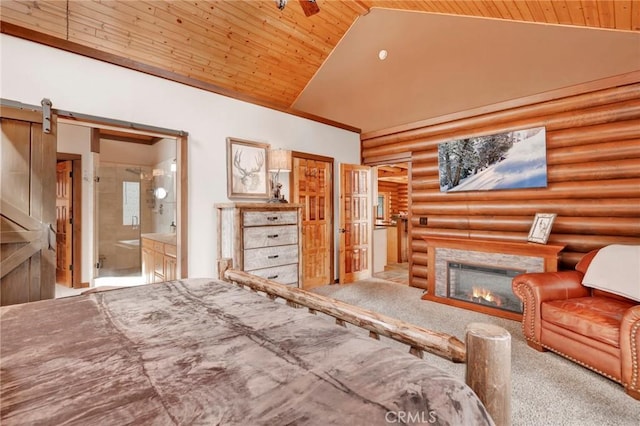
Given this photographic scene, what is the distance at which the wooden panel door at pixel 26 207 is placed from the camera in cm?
227

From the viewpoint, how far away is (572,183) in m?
3.35

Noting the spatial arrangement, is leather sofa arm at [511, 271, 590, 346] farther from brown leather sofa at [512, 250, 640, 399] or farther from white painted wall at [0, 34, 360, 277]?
white painted wall at [0, 34, 360, 277]

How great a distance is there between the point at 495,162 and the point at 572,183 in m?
0.84

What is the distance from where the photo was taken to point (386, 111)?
4816 millimetres

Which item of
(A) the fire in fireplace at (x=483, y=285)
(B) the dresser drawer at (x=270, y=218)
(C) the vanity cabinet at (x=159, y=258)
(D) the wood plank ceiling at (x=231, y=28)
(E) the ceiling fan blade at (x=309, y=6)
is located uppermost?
(D) the wood plank ceiling at (x=231, y=28)

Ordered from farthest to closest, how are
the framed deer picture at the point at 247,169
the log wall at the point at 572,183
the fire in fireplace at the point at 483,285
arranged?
the framed deer picture at the point at 247,169, the fire in fireplace at the point at 483,285, the log wall at the point at 572,183

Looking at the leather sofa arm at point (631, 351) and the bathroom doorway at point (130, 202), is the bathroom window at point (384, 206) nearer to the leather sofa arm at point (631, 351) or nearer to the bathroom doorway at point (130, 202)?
the bathroom doorway at point (130, 202)

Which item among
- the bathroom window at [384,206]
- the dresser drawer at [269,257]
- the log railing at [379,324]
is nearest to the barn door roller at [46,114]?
the dresser drawer at [269,257]

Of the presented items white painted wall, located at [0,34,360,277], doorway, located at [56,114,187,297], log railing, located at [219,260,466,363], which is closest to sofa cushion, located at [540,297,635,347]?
log railing, located at [219,260,466,363]

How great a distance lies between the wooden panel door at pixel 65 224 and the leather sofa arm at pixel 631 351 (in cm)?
618

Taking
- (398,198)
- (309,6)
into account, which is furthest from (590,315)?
(398,198)

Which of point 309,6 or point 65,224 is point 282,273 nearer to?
point 309,6

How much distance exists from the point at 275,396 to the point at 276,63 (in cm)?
403

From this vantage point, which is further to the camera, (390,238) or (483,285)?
(390,238)
